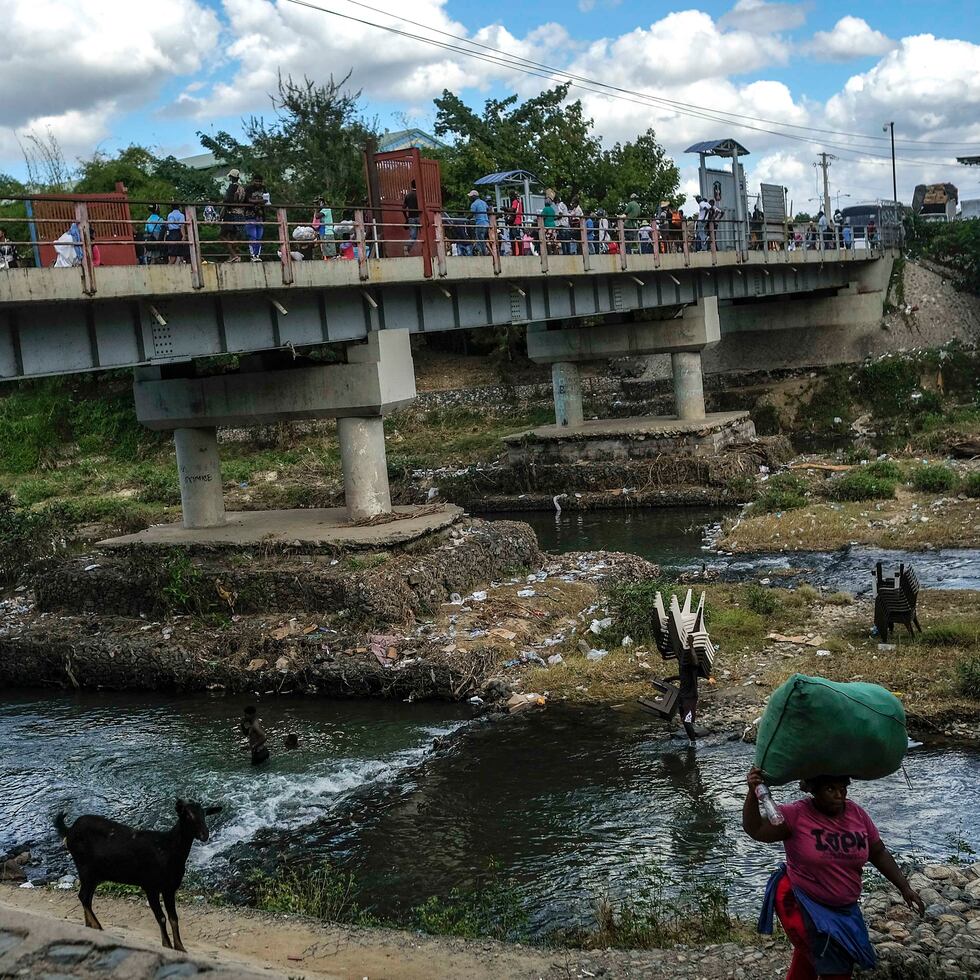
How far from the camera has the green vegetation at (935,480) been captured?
2752 cm

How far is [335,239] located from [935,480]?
15.5 metres

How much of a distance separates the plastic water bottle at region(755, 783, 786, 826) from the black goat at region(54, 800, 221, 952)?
4343mm

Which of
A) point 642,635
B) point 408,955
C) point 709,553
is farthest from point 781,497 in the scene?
point 408,955

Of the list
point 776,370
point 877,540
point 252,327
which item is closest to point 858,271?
point 776,370

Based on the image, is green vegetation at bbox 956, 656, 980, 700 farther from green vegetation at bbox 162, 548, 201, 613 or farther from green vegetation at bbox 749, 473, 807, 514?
green vegetation at bbox 749, 473, 807, 514

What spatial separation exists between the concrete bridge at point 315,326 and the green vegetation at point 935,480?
7263 mm

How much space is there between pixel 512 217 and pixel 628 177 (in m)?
24.0

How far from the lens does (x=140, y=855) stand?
8641 mm

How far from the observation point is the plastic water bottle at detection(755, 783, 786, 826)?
595 cm

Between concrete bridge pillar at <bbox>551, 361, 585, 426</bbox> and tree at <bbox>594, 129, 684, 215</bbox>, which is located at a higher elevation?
tree at <bbox>594, 129, 684, 215</bbox>

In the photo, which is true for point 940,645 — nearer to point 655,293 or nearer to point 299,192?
point 655,293

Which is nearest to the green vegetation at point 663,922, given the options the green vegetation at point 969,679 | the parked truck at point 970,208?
the green vegetation at point 969,679

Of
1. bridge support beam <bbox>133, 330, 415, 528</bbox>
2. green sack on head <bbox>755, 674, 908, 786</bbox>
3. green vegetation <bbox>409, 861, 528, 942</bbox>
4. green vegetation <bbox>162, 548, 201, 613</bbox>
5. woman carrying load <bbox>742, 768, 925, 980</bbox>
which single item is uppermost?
bridge support beam <bbox>133, 330, 415, 528</bbox>

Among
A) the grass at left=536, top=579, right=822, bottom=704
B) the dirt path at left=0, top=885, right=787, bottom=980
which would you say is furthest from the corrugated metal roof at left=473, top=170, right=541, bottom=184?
the dirt path at left=0, top=885, right=787, bottom=980
